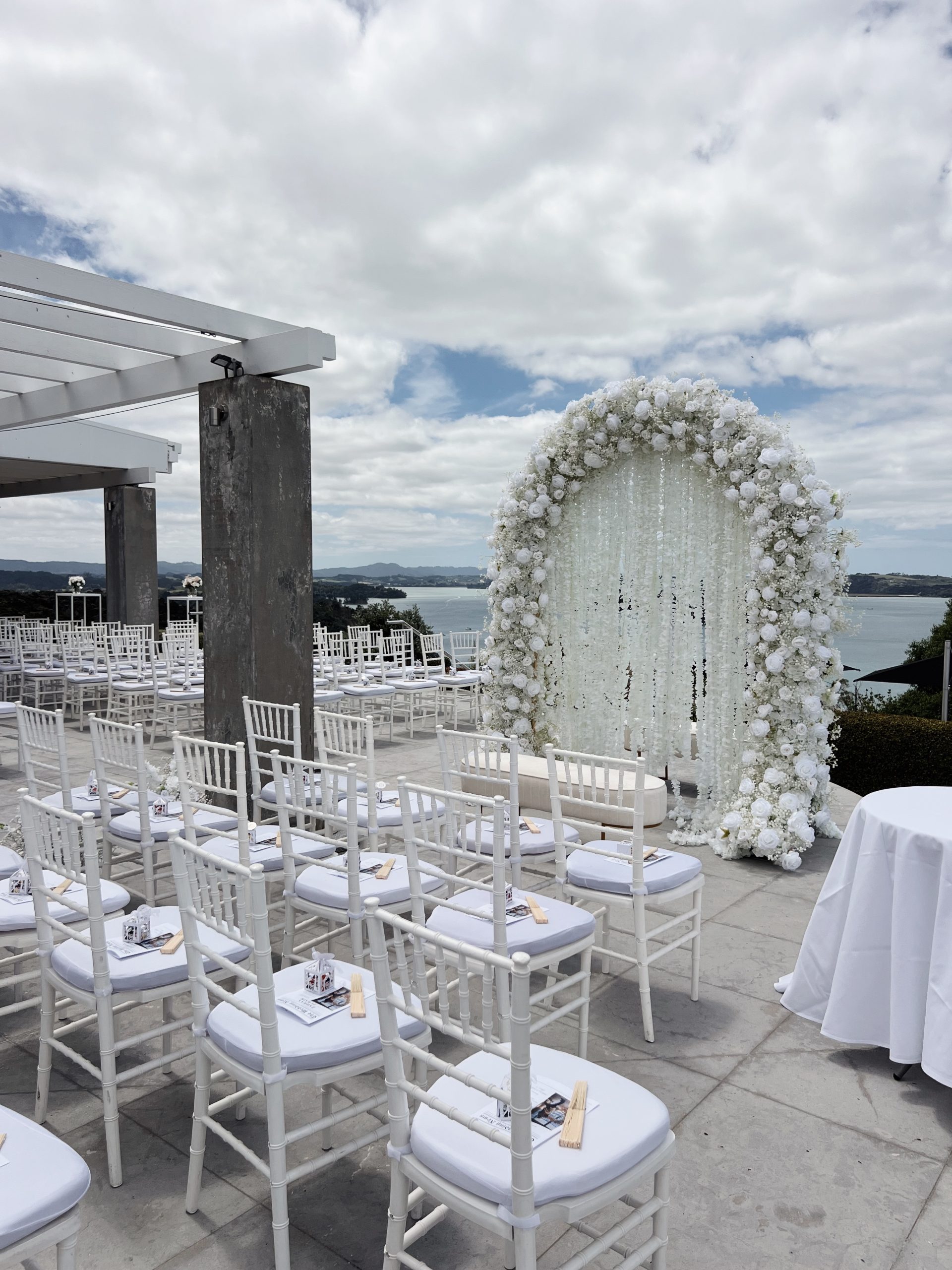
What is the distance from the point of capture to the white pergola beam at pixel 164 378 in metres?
5.62

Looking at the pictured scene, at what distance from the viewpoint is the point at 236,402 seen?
5770mm

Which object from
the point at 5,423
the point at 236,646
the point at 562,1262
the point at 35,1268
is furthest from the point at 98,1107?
the point at 5,423

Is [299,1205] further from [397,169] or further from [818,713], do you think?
[397,169]

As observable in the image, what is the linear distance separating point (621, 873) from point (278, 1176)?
165cm

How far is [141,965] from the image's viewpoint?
91.6 inches

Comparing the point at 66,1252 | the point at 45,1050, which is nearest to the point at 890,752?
the point at 45,1050

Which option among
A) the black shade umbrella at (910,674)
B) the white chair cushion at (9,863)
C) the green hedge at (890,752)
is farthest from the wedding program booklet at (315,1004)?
the black shade umbrella at (910,674)

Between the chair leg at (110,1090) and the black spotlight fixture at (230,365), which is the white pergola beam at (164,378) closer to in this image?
the black spotlight fixture at (230,365)

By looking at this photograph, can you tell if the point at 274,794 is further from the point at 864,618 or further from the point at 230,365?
the point at 864,618

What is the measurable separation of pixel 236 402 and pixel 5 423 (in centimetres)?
453

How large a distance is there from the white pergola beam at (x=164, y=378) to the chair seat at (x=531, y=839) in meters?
3.49

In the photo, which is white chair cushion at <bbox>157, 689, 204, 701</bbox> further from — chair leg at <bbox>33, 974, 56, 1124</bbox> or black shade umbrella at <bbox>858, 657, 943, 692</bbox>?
black shade umbrella at <bbox>858, 657, 943, 692</bbox>

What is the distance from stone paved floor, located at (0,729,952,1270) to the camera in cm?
195

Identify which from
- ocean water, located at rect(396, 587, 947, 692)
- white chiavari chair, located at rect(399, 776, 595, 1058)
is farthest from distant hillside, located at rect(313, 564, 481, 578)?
white chiavari chair, located at rect(399, 776, 595, 1058)
